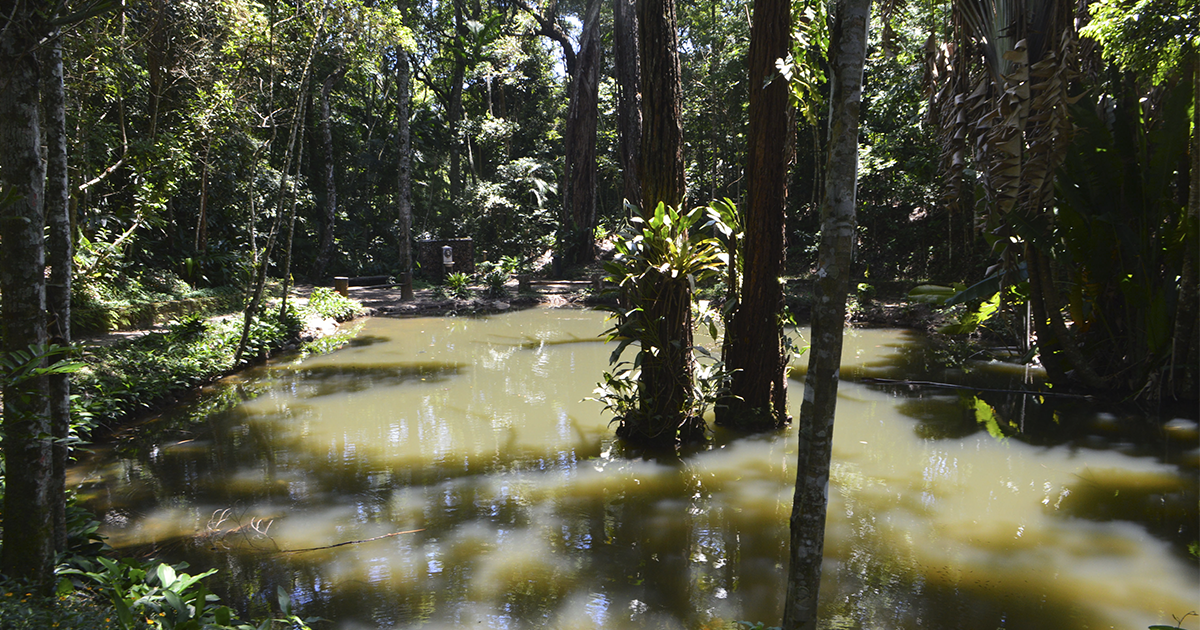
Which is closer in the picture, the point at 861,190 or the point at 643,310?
the point at 643,310

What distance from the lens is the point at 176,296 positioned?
1180 centimetres

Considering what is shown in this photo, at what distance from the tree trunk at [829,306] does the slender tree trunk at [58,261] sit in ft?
9.97

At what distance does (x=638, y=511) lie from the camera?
193 inches

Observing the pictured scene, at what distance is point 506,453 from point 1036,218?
5.50m

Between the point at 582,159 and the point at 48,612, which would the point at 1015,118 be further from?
the point at 582,159

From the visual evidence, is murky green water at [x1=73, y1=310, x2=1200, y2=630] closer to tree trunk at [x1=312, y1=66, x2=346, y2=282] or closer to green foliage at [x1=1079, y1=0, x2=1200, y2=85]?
Result: green foliage at [x1=1079, y1=0, x2=1200, y2=85]

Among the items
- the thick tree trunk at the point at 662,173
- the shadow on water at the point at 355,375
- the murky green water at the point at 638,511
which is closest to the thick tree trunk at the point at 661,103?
the thick tree trunk at the point at 662,173

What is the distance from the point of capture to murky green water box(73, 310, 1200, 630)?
362 centimetres

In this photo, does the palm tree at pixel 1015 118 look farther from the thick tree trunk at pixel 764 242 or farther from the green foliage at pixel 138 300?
the green foliage at pixel 138 300

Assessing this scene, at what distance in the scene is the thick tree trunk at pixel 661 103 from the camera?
5660mm

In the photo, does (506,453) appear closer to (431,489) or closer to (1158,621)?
(431,489)

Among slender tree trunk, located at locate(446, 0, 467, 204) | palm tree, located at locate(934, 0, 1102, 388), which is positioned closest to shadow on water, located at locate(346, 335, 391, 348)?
palm tree, located at locate(934, 0, 1102, 388)

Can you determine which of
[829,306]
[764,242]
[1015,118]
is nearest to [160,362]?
[764,242]

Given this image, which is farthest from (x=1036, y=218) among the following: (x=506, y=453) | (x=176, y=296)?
(x=176, y=296)
